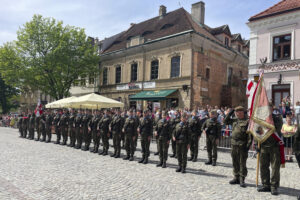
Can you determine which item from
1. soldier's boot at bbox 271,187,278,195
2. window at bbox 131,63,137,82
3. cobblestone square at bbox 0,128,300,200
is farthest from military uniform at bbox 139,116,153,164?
window at bbox 131,63,137,82

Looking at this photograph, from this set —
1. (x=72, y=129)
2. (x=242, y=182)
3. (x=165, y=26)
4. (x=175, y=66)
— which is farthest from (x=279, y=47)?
(x=72, y=129)

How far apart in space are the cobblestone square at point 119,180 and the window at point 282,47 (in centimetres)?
1008

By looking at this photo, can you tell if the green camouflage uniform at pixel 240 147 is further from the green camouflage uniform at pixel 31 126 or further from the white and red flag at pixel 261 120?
the green camouflage uniform at pixel 31 126

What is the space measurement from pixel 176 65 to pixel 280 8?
8764mm

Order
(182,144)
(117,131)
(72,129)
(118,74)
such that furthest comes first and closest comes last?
(118,74) → (72,129) → (117,131) → (182,144)

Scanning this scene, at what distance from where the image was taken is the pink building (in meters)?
16.0

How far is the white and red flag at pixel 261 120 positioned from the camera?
227 inches

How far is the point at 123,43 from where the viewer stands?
28.4 m

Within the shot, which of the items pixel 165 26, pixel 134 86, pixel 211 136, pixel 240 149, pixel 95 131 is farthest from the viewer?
pixel 134 86

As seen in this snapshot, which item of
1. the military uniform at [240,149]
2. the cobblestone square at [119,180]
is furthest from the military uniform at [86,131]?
the military uniform at [240,149]

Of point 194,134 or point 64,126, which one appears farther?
point 64,126

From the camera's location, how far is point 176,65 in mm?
22000

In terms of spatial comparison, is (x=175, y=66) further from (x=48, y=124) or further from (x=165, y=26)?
(x=48, y=124)

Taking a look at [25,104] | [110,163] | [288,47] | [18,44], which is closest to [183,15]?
[288,47]
